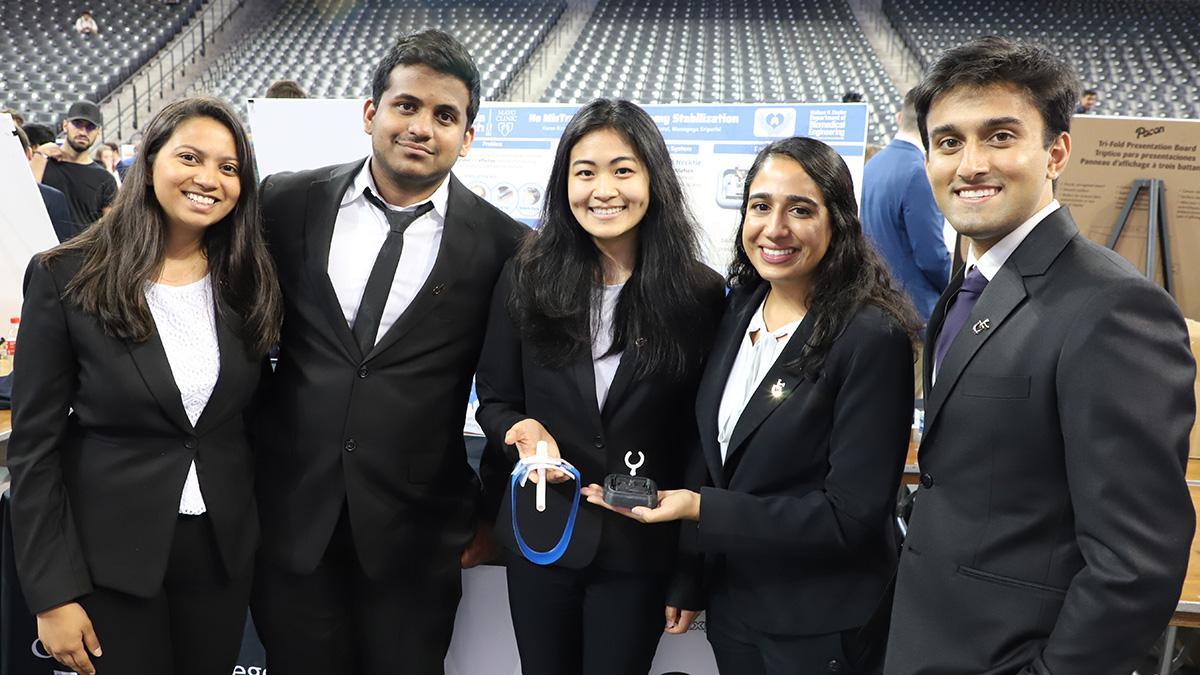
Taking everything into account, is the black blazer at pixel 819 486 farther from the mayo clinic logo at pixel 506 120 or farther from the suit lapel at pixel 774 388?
the mayo clinic logo at pixel 506 120

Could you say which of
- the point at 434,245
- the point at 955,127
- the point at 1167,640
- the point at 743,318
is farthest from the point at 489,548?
the point at 1167,640

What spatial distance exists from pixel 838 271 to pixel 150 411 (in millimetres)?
1296

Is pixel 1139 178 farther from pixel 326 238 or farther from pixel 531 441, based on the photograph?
pixel 326 238

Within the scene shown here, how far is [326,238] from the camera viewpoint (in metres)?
1.76

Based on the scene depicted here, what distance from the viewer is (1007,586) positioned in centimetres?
113

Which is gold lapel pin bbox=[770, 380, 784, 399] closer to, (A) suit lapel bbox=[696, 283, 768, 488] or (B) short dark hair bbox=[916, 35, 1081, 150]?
(A) suit lapel bbox=[696, 283, 768, 488]

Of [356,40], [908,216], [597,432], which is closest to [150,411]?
[597,432]

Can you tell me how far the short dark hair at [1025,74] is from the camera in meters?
1.18

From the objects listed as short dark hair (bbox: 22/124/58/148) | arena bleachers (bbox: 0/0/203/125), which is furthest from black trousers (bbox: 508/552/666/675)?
arena bleachers (bbox: 0/0/203/125)

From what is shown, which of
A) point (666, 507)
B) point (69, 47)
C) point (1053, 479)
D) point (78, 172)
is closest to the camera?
point (1053, 479)

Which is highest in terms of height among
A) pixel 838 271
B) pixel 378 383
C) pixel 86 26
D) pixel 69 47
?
pixel 86 26

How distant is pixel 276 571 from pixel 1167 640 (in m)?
1.96

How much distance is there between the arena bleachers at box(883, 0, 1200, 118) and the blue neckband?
13.6 metres

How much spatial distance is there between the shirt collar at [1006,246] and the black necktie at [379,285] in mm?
1120
